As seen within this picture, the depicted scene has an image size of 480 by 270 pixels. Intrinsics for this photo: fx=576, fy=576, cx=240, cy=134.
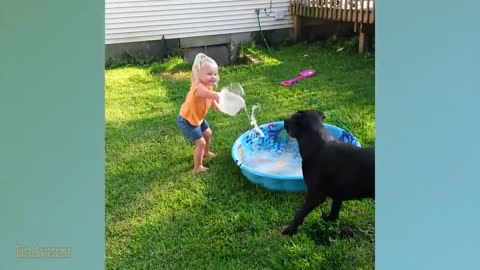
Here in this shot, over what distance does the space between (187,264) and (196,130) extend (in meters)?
0.63

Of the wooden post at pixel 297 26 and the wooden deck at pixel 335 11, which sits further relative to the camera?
the wooden post at pixel 297 26

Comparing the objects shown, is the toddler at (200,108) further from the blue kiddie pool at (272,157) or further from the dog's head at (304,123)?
the dog's head at (304,123)

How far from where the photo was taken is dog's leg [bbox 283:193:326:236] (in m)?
1.59

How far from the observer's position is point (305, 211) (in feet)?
5.22

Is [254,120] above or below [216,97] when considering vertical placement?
below

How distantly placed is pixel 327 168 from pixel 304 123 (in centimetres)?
15

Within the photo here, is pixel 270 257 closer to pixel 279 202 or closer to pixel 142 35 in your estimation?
pixel 279 202

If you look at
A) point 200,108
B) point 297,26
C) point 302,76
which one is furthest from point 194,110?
point 297,26

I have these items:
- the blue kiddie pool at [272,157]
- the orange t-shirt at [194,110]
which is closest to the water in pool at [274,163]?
the blue kiddie pool at [272,157]

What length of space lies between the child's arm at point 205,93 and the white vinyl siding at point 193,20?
0.74m

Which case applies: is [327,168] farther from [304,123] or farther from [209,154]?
[209,154]

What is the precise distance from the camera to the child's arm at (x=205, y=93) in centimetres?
191
